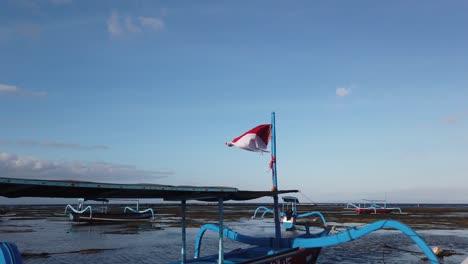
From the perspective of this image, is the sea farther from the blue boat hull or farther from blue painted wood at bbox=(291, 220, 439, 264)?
blue painted wood at bbox=(291, 220, 439, 264)

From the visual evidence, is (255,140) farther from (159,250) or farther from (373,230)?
(159,250)

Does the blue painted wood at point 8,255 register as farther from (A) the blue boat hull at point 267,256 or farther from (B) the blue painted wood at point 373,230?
(B) the blue painted wood at point 373,230

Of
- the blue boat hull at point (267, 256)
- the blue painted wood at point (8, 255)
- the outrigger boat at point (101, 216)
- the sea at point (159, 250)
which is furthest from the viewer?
the outrigger boat at point (101, 216)

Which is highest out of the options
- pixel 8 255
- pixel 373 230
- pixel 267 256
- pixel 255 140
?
pixel 255 140

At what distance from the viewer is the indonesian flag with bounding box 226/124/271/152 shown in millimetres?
15250

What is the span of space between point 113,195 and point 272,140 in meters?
7.54

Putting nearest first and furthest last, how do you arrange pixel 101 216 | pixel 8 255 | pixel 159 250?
pixel 8 255, pixel 159 250, pixel 101 216

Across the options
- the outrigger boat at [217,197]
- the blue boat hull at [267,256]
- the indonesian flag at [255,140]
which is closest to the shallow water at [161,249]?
the blue boat hull at [267,256]

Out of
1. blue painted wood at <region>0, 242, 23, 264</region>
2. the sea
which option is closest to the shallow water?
the sea

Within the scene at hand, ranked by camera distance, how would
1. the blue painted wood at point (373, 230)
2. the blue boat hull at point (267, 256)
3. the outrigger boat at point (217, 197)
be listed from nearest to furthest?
the outrigger boat at point (217, 197) < the blue boat hull at point (267, 256) < the blue painted wood at point (373, 230)

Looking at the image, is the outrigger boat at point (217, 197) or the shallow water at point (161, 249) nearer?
the outrigger boat at point (217, 197)

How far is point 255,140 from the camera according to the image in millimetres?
15305

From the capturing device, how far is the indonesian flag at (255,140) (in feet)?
50.0

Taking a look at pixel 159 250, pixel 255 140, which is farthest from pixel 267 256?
pixel 159 250
